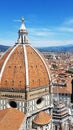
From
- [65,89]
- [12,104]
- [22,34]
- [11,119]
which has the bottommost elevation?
[65,89]

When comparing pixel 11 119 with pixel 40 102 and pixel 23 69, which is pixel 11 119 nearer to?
pixel 40 102

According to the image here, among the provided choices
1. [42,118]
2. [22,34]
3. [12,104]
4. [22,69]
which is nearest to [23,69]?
[22,69]

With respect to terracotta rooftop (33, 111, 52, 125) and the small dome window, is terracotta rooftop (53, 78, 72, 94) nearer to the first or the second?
terracotta rooftop (33, 111, 52, 125)

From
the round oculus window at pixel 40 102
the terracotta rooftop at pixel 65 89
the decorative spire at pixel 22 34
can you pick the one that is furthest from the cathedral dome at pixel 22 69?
the terracotta rooftop at pixel 65 89

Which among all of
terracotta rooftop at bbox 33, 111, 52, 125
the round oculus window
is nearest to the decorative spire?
the round oculus window

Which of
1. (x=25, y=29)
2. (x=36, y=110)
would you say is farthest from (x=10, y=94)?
(x=25, y=29)

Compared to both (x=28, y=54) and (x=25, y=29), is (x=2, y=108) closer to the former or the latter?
(x=28, y=54)

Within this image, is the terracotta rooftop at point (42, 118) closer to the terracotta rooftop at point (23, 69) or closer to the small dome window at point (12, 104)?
the small dome window at point (12, 104)
